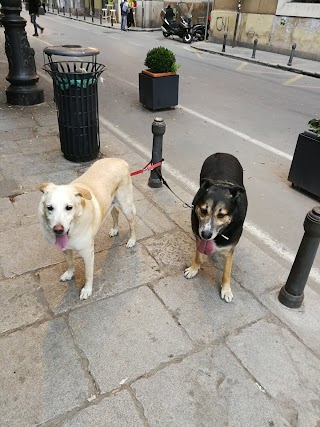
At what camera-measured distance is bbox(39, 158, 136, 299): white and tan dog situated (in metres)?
2.62

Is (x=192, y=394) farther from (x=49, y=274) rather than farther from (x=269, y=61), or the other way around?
(x=269, y=61)

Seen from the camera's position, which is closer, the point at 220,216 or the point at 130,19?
the point at 220,216

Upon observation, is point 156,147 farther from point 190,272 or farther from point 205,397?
point 205,397

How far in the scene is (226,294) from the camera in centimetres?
338

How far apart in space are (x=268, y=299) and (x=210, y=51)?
18.4 metres

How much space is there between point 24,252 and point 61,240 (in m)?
1.28

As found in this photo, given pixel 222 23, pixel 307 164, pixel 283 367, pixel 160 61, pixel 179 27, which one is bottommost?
pixel 283 367

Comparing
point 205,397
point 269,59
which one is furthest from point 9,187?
point 269,59

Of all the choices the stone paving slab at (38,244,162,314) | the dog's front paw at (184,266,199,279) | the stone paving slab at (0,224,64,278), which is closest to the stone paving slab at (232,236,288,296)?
the dog's front paw at (184,266,199,279)

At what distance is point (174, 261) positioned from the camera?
151 inches

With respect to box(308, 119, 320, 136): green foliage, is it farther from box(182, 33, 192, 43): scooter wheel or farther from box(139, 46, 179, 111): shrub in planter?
box(182, 33, 192, 43): scooter wheel

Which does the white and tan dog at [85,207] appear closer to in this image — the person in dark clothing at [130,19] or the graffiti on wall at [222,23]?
the graffiti on wall at [222,23]

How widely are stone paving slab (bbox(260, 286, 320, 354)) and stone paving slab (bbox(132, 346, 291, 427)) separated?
710 millimetres

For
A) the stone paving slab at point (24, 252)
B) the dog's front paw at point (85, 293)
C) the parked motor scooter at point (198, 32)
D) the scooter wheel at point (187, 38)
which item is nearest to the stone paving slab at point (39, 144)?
the stone paving slab at point (24, 252)
